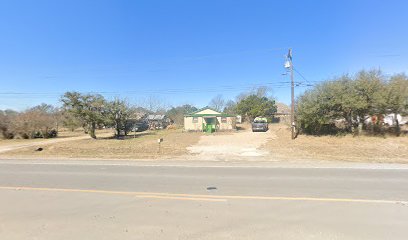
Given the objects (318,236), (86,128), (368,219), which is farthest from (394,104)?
(86,128)

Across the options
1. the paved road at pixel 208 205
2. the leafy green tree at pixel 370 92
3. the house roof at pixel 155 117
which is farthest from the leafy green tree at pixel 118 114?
the house roof at pixel 155 117

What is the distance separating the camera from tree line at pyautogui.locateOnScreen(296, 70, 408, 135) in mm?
20191

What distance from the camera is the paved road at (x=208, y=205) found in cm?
410

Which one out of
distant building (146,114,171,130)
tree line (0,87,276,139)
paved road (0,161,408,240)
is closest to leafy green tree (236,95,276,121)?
distant building (146,114,171,130)

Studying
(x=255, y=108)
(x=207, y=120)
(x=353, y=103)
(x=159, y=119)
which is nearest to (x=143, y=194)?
(x=353, y=103)

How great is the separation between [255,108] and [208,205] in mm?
49963

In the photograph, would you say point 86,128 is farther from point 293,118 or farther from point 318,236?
point 318,236

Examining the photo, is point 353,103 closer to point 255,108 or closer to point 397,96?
point 397,96

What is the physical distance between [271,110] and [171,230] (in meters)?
55.2

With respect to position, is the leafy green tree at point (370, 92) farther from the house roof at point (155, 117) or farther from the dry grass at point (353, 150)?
the house roof at point (155, 117)

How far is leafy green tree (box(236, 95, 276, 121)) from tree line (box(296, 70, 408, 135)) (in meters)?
30.0

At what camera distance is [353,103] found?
20.7 metres

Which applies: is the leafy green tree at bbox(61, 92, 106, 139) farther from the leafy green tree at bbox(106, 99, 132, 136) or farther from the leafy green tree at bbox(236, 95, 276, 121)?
the leafy green tree at bbox(236, 95, 276, 121)

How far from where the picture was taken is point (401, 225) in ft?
13.8
